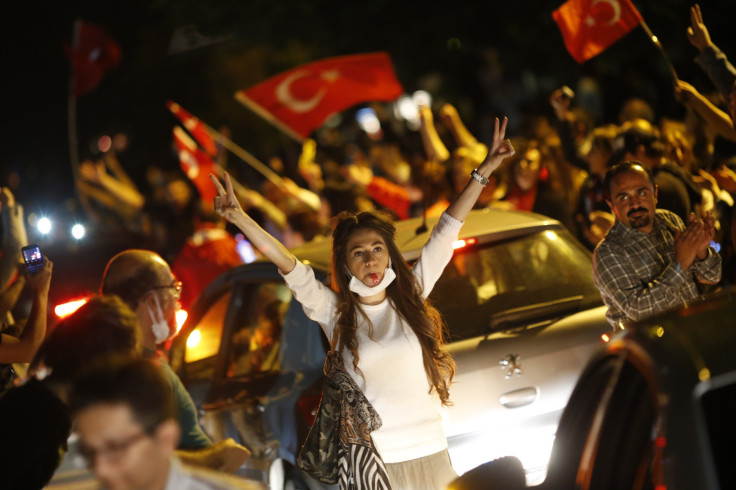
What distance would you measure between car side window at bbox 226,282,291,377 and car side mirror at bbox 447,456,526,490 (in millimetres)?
2623

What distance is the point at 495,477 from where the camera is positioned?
324cm

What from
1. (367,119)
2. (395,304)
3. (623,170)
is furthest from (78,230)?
(367,119)

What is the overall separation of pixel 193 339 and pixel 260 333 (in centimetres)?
92

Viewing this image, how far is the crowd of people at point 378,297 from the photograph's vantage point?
2633mm

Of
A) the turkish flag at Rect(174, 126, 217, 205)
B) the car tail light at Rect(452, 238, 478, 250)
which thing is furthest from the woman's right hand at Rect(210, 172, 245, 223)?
the turkish flag at Rect(174, 126, 217, 205)

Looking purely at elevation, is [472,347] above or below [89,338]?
above

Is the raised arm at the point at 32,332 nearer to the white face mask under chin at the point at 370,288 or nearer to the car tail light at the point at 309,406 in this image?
the car tail light at the point at 309,406

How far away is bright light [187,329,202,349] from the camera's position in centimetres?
687

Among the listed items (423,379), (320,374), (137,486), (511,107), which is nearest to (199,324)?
(320,374)

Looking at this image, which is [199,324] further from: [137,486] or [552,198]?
[137,486]

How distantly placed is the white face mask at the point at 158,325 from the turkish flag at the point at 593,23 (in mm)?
4832

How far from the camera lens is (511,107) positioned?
23.3 metres

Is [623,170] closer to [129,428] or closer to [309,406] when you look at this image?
[309,406]

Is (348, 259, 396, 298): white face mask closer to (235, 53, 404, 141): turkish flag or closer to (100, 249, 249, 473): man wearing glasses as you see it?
(100, 249, 249, 473): man wearing glasses
